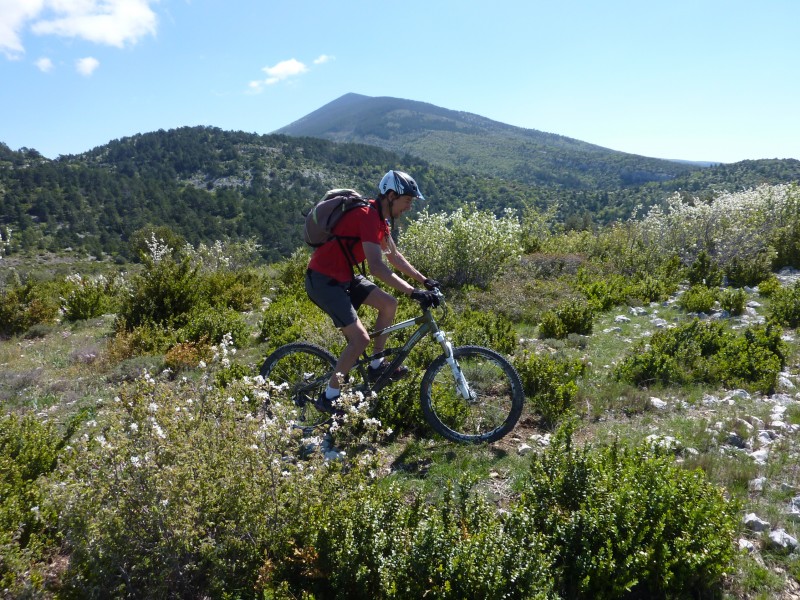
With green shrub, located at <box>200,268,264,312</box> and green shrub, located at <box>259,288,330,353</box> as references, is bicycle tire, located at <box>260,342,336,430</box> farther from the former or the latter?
green shrub, located at <box>200,268,264,312</box>

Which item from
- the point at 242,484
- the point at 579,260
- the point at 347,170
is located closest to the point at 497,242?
the point at 579,260

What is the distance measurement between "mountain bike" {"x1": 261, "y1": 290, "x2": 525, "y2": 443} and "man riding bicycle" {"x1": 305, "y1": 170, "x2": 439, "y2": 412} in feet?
0.57

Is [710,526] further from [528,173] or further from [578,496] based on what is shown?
[528,173]

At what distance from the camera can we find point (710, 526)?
2.77 metres

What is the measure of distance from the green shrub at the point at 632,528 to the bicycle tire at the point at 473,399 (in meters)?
1.23

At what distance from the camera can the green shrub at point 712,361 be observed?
568 centimetres

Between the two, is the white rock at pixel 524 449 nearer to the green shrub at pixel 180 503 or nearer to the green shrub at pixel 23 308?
the green shrub at pixel 180 503

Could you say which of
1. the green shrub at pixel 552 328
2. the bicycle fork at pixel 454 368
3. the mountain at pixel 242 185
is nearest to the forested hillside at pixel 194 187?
the mountain at pixel 242 185

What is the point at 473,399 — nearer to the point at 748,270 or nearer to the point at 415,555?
the point at 415,555

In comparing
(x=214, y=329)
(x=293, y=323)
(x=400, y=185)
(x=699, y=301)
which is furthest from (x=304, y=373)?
(x=699, y=301)

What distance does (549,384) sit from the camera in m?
5.36

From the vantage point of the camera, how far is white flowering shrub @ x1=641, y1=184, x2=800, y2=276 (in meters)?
11.4

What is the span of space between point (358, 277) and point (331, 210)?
0.72m

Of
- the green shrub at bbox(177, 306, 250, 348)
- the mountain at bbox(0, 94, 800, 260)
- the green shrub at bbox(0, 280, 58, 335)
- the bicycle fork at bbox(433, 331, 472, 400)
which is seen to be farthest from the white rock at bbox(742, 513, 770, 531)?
the mountain at bbox(0, 94, 800, 260)
